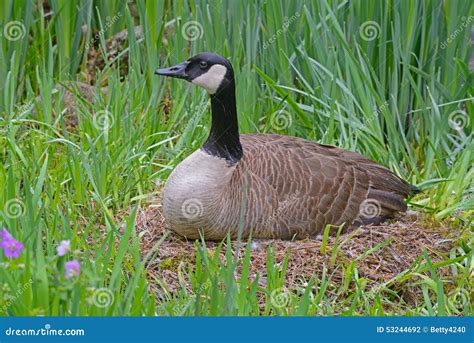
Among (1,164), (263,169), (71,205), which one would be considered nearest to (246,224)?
(263,169)

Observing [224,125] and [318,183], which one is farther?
[318,183]

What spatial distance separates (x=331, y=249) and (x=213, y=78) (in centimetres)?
108

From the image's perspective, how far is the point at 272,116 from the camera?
20.2 ft

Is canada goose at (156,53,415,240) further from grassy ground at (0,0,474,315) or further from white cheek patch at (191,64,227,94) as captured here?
grassy ground at (0,0,474,315)

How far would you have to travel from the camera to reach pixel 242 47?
6344 mm

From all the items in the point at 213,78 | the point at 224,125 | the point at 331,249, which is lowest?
the point at 331,249

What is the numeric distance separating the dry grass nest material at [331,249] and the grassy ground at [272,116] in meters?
0.01

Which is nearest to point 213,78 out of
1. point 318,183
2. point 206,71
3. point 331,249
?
point 206,71

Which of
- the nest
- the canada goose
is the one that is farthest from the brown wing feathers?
the nest

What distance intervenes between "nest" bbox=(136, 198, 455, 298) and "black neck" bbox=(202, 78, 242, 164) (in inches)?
19.8

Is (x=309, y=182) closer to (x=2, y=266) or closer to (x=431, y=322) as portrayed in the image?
(x=431, y=322)

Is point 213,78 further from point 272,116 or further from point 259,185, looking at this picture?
point 272,116

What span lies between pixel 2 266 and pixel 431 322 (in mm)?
1745

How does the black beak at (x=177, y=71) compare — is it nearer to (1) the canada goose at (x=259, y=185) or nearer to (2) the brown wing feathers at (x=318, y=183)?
(1) the canada goose at (x=259, y=185)
